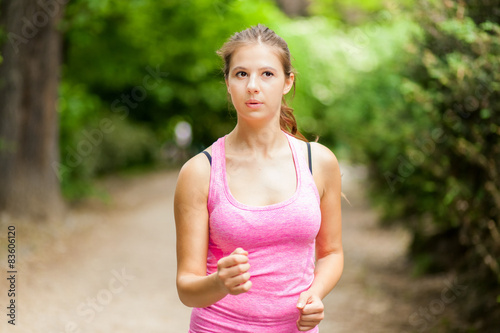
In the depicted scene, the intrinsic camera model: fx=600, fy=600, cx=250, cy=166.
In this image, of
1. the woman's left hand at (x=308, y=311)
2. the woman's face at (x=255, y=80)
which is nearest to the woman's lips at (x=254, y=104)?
the woman's face at (x=255, y=80)

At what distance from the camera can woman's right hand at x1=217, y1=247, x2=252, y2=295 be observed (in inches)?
65.2

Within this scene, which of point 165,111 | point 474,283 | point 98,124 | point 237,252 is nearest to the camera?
point 237,252

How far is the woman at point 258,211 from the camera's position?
1868 millimetres

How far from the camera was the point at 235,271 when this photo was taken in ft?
5.46

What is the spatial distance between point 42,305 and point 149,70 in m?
11.8

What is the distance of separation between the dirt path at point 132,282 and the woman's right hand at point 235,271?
442 cm

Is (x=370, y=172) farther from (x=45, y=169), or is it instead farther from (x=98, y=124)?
(x=98, y=124)

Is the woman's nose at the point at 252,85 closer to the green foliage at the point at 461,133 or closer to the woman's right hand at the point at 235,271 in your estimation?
the woman's right hand at the point at 235,271

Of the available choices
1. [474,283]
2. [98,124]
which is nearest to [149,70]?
[98,124]

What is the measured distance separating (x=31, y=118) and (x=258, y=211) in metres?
8.67

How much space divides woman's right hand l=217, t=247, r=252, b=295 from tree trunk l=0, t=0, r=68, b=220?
26.7ft

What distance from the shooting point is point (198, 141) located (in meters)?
21.5

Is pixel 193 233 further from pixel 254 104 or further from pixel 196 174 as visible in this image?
pixel 254 104

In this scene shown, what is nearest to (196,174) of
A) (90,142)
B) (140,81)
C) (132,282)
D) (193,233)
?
(193,233)
